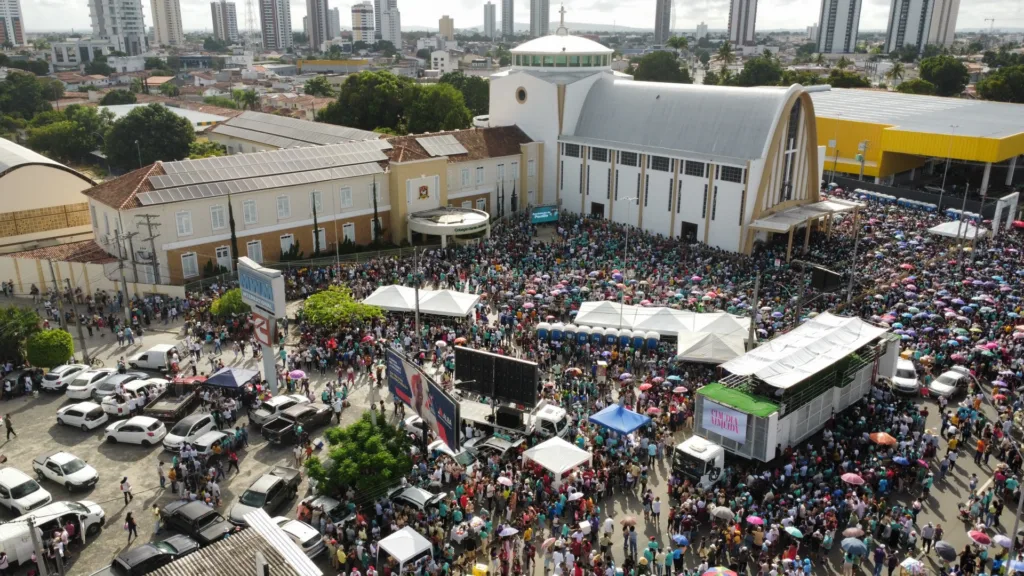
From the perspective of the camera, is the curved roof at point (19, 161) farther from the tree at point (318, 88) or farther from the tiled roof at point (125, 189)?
the tree at point (318, 88)

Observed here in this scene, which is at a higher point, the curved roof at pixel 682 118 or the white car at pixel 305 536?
the curved roof at pixel 682 118

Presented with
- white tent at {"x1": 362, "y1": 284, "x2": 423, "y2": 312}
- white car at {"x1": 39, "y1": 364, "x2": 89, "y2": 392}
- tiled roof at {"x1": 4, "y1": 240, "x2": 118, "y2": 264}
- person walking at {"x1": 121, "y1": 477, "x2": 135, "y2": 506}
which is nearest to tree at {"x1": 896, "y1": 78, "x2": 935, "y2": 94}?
white tent at {"x1": 362, "y1": 284, "x2": 423, "y2": 312}

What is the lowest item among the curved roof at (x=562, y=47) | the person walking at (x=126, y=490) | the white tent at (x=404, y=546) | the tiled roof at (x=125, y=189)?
the person walking at (x=126, y=490)

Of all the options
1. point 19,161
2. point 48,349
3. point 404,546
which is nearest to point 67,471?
point 48,349

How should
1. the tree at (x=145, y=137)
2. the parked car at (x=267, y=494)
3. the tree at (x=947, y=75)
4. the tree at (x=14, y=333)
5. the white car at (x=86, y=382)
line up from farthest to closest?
the tree at (x=947, y=75)
the tree at (x=145, y=137)
the tree at (x=14, y=333)
the white car at (x=86, y=382)
the parked car at (x=267, y=494)

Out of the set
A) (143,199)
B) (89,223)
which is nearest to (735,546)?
(143,199)

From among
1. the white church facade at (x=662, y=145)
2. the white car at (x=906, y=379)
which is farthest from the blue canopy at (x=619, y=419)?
the white church facade at (x=662, y=145)

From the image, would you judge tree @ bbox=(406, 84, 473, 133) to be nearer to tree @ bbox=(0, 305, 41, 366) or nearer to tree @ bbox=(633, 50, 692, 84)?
tree @ bbox=(0, 305, 41, 366)
